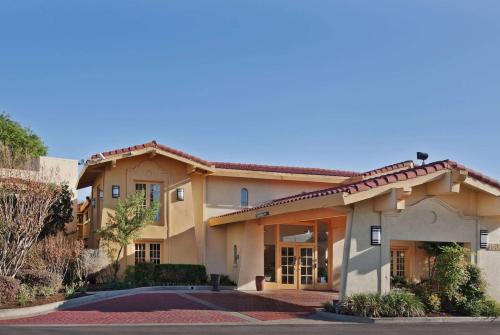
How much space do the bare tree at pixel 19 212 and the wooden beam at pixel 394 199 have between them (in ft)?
35.2

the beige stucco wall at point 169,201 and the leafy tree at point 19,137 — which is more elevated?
the leafy tree at point 19,137

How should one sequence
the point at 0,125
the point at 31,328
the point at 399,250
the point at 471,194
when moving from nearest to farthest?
1. the point at 31,328
2. the point at 471,194
3. the point at 399,250
4. the point at 0,125

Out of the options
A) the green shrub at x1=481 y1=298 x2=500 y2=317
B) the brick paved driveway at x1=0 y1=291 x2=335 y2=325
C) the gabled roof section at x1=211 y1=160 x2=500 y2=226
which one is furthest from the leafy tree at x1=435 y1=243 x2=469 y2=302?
the brick paved driveway at x1=0 y1=291 x2=335 y2=325

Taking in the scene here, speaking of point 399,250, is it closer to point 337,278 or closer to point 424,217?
point 337,278

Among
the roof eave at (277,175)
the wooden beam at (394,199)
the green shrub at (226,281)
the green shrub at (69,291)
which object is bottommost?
the green shrub at (226,281)

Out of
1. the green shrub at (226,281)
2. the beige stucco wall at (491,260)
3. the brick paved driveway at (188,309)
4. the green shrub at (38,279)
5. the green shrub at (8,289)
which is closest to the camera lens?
the brick paved driveway at (188,309)

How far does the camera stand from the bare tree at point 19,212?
1930cm

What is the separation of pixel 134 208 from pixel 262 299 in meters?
7.00

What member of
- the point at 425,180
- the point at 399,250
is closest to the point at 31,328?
the point at 425,180

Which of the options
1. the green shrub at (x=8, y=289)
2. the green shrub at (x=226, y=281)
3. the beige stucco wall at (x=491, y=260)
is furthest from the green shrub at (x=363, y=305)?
the green shrub at (x=226, y=281)

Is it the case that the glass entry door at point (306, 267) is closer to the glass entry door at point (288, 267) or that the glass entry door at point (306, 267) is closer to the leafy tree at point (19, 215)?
the glass entry door at point (288, 267)

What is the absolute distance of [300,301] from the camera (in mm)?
19750

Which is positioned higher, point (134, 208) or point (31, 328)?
point (134, 208)

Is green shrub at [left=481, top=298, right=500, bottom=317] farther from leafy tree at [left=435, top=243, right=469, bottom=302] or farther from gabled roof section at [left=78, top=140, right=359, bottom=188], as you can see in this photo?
gabled roof section at [left=78, top=140, right=359, bottom=188]
